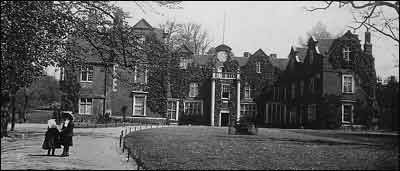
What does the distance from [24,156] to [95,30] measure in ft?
12.3

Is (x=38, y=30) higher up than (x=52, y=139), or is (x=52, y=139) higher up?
(x=38, y=30)

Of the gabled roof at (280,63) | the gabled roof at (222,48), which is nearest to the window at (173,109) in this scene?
the gabled roof at (222,48)

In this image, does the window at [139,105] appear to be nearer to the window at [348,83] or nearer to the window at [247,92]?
the window at [247,92]

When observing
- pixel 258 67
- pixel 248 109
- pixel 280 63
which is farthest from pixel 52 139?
pixel 280 63

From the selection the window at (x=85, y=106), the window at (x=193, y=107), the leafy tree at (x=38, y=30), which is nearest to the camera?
the leafy tree at (x=38, y=30)

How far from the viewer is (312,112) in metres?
40.9

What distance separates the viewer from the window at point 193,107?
32438mm

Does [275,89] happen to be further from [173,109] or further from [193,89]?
[173,109]

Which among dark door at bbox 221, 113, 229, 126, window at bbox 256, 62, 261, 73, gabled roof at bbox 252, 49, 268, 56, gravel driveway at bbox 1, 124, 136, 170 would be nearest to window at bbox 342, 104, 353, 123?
window at bbox 256, 62, 261, 73

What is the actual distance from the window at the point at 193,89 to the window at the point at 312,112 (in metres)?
→ 11.6

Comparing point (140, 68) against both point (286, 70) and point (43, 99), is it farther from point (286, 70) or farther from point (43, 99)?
point (286, 70)

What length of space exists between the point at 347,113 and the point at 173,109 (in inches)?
661

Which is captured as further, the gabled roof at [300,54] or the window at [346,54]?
the gabled roof at [300,54]

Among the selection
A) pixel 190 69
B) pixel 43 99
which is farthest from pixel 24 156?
pixel 43 99
